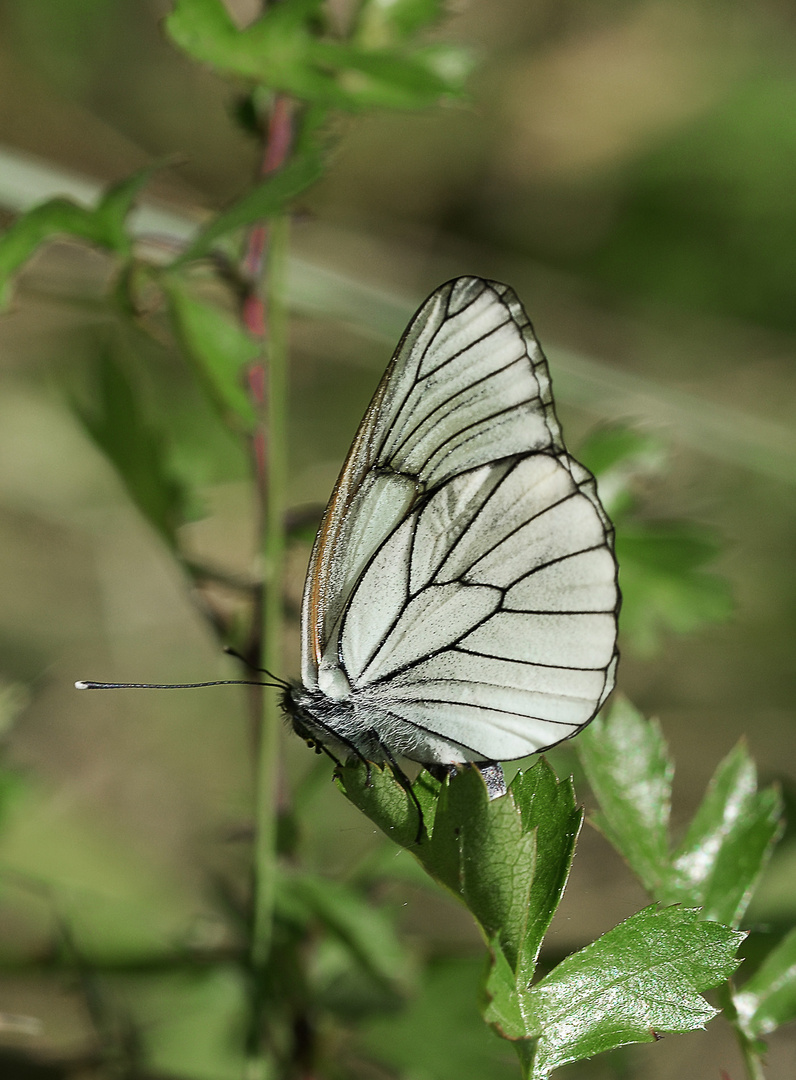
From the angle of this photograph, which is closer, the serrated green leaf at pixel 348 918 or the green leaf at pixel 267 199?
the green leaf at pixel 267 199

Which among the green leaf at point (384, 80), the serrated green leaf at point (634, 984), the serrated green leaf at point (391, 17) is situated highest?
the serrated green leaf at point (391, 17)

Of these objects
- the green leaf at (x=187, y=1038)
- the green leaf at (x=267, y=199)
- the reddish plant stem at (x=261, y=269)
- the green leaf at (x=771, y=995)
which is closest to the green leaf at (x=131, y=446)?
the reddish plant stem at (x=261, y=269)

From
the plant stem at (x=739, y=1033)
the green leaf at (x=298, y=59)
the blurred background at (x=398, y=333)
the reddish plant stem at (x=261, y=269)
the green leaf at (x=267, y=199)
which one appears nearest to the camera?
the plant stem at (x=739, y=1033)

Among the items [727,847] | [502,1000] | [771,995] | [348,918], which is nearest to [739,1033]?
[771,995]

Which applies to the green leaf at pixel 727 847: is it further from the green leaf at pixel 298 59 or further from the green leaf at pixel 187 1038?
the green leaf at pixel 298 59

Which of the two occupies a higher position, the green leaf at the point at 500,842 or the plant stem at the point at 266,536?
the plant stem at the point at 266,536

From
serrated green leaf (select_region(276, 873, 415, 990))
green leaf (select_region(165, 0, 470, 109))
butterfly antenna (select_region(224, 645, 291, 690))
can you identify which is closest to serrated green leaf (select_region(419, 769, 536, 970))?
butterfly antenna (select_region(224, 645, 291, 690))
